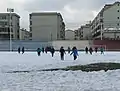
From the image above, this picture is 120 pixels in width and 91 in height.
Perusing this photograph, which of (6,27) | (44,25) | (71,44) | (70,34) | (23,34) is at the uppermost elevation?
(70,34)

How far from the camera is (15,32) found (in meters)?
Answer: 101

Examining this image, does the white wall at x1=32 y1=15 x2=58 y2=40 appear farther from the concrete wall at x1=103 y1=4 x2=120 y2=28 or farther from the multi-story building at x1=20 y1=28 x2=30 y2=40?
the multi-story building at x1=20 y1=28 x2=30 y2=40

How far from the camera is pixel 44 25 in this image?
3676 inches

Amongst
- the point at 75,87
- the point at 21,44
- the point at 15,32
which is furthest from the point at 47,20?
the point at 75,87

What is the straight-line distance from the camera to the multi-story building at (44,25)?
9169 centimetres

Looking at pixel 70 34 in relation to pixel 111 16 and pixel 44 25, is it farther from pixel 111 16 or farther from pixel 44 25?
pixel 111 16

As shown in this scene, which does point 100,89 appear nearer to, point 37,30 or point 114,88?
point 114,88

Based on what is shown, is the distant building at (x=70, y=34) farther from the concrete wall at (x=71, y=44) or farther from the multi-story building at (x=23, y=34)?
the concrete wall at (x=71, y=44)

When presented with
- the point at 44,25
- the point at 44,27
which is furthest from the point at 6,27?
the point at 44,27

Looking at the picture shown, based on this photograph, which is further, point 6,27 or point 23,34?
point 23,34

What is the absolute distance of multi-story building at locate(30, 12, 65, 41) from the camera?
9169 centimetres

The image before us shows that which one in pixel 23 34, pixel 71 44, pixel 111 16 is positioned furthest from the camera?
pixel 23 34

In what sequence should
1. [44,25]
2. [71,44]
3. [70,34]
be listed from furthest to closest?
[70,34] → [44,25] → [71,44]

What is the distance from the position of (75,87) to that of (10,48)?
53573 mm
